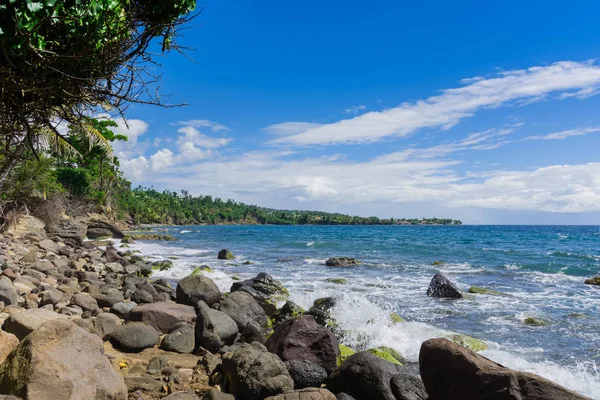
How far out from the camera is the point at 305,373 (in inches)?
246

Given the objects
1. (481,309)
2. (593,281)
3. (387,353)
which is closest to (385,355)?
(387,353)

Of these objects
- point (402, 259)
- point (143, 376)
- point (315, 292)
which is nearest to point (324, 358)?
point (143, 376)

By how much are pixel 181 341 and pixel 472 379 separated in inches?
187

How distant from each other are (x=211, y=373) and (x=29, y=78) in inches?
178

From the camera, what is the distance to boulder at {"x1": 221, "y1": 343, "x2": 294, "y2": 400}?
17.6 ft

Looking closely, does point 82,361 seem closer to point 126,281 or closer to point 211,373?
point 211,373

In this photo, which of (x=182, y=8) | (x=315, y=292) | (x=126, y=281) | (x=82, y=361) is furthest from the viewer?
(x=315, y=292)

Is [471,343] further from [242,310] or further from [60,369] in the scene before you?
[60,369]

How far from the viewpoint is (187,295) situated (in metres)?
10.9

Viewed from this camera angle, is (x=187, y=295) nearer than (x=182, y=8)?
No

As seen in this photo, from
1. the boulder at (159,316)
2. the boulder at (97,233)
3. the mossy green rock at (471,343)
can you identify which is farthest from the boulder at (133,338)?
the boulder at (97,233)

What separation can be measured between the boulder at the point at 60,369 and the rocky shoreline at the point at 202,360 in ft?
0.03

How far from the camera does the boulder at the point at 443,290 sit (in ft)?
47.4

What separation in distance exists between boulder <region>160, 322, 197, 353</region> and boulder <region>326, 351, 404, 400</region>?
8.38 ft
